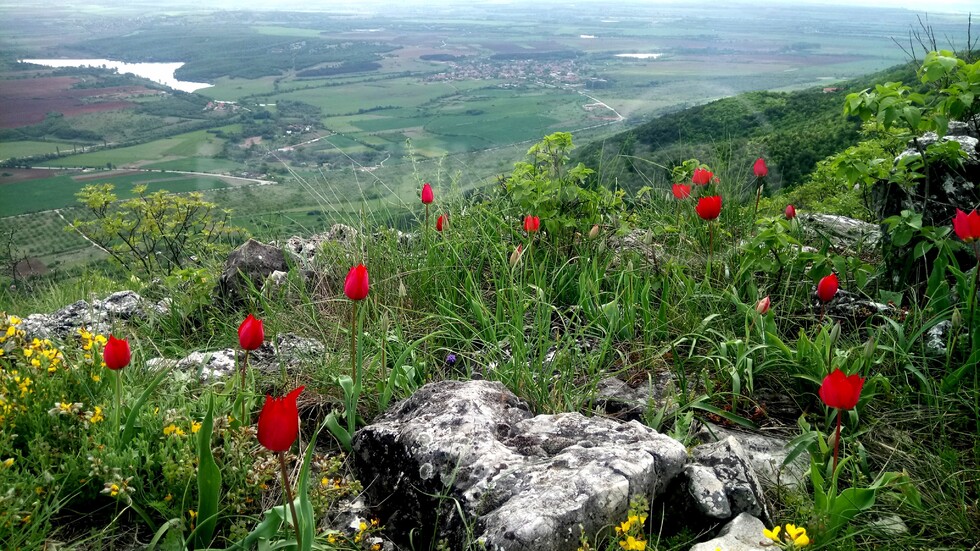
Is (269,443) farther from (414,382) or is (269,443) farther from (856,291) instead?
(856,291)

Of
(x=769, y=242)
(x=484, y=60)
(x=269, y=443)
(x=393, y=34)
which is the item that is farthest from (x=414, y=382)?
(x=393, y=34)

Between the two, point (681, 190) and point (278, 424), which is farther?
point (681, 190)

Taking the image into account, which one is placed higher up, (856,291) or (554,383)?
(856,291)

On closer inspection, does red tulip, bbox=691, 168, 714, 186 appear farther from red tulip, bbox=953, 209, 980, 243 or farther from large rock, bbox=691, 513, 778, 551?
large rock, bbox=691, 513, 778, 551

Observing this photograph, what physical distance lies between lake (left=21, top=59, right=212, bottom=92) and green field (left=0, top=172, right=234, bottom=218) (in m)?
30.5

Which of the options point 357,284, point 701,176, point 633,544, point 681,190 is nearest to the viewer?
point 633,544

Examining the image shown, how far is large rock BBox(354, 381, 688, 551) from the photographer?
213 cm

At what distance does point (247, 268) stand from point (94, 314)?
3.97ft

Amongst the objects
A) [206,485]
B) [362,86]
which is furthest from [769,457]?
[362,86]

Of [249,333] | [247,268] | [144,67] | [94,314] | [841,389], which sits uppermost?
[144,67]

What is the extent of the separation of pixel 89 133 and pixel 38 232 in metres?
30.0

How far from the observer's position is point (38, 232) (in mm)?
36219

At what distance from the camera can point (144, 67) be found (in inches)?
3452

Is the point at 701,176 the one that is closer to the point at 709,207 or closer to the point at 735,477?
the point at 709,207
